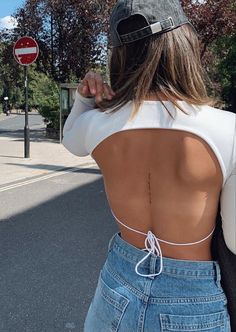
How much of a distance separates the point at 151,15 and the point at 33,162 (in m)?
10.7

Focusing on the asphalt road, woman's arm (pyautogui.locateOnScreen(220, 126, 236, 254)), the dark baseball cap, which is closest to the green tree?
the asphalt road

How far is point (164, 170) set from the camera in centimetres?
129

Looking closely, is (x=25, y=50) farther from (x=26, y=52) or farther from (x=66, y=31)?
(x=66, y=31)

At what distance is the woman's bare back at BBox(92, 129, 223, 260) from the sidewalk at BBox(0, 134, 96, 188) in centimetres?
766

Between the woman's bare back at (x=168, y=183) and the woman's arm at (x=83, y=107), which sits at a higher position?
the woman's arm at (x=83, y=107)

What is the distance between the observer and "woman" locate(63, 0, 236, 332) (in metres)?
1.27

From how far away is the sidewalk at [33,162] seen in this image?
980cm

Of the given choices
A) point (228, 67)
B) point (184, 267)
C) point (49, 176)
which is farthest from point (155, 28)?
point (228, 67)

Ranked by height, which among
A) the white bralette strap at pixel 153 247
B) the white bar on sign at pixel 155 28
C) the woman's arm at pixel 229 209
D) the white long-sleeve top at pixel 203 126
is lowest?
the white bralette strap at pixel 153 247

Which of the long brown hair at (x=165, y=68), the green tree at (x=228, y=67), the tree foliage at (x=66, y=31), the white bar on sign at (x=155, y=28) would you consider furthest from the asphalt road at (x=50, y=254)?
the green tree at (x=228, y=67)

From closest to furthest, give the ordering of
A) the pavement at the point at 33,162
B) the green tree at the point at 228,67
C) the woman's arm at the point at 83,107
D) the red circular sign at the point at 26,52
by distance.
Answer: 1. the woman's arm at the point at 83,107
2. the pavement at the point at 33,162
3. the red circular sign at the point at 26,52
4. the green tree at the point at 228,67

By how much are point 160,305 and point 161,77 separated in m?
0.64

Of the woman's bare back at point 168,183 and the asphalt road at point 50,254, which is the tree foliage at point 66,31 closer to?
the asphalt road at point 50,254

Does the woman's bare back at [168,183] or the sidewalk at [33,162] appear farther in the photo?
the sidewalk at [33,162]
